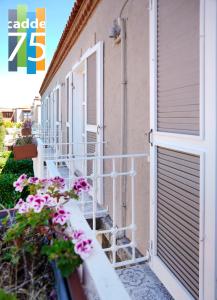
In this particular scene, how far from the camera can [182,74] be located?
6.68 ft

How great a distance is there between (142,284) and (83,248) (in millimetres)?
1539

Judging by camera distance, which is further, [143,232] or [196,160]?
[143,232]

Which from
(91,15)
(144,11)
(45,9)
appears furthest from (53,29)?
(144,11)

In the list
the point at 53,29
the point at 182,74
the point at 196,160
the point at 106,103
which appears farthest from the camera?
the point at 53,29

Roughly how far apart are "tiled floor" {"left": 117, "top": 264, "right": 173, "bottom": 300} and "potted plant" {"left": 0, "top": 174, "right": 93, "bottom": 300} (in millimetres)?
1190

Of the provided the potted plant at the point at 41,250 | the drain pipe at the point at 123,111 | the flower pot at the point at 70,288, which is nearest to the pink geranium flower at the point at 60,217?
the potted plant at the point at 41,250

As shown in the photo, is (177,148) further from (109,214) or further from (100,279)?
(109,214)

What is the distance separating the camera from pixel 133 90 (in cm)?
313

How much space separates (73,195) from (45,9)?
965 centimetres

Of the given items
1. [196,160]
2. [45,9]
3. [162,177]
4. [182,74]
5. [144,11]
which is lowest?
[162,177]

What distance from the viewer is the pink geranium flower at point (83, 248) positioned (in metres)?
1.16

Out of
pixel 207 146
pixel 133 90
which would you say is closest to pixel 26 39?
pixel 133 90

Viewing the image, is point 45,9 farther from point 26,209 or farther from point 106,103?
point 26,209

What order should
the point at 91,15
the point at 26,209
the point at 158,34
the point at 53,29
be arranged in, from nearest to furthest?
the point at 26,209, the point at 158,34, the point at 91,15, the point at 53,29
